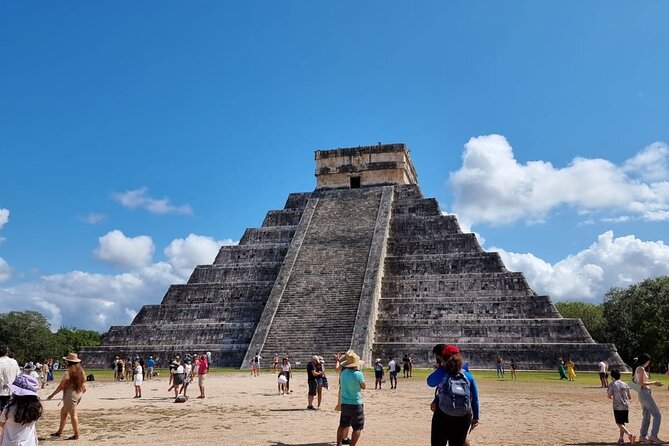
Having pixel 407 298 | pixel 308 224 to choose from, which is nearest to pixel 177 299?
pixel 308 224

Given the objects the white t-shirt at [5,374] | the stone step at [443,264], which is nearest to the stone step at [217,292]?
the stone step at [443,264]

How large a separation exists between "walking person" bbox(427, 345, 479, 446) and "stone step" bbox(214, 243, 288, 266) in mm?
24031

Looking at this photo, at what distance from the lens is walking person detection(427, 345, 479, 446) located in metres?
4.90

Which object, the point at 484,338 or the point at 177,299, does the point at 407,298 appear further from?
the point at 177,299

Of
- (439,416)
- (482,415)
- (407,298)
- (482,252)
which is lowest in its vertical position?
(482,415)

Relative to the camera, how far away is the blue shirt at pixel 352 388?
268 inches

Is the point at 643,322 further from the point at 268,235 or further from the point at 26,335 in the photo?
the point at 26,335

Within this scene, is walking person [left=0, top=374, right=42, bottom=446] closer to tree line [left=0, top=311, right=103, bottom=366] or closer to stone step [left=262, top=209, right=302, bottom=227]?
stone step [left=262, top=209, right=302, bottom=227]

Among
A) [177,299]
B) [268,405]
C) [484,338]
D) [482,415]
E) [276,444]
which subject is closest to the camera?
[276,444]

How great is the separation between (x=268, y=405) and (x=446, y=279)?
1438cm

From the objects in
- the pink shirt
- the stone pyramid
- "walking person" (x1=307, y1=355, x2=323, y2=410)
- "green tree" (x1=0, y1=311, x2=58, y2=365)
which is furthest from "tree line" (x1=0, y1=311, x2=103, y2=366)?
"walking person" (x1=307, y1=355, x2=323, y2=410)

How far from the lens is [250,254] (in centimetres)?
2962

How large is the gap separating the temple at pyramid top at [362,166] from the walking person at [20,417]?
28.9 metres

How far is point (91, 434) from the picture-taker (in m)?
8.35
